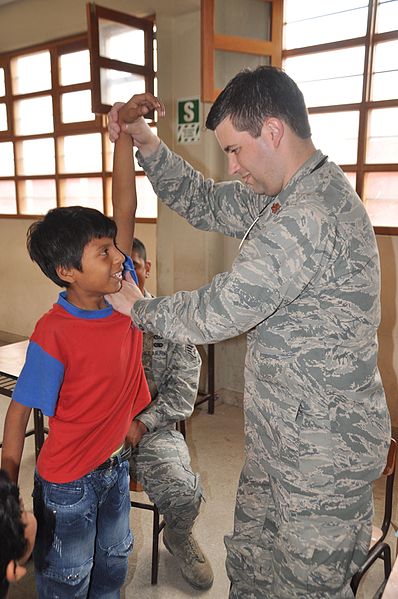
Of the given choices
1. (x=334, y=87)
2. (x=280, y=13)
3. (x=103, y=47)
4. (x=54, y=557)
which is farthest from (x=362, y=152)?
(x=54, y=557)

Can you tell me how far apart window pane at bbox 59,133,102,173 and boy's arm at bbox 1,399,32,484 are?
3.72m

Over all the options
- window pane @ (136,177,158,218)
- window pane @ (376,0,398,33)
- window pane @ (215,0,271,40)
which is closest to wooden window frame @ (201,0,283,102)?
window pane @ (215,0,271,40)

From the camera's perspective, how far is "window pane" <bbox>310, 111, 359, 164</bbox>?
3.19m

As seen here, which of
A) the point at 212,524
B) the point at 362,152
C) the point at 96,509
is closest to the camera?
the point at 96,509

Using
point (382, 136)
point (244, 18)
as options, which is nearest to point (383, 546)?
point (382, 136)

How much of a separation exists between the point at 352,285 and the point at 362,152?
2220 mm

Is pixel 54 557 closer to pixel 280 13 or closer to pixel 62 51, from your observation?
pixel 280 13

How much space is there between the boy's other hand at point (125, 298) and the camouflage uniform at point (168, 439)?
0.59m

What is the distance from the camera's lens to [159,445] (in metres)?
1.93

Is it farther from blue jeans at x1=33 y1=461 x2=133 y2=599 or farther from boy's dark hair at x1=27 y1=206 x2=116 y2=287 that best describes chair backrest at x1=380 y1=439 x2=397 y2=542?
boy's dark hair at x1=27 y1=206 x2=116 y2=287

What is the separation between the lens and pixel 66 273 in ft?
4.03

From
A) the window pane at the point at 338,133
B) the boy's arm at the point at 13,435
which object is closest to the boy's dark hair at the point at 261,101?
the boy's arm at the point at 13,435

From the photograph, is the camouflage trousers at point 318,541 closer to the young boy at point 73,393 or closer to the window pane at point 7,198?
the young boy at point 73,393

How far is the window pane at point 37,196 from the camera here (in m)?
5.11
